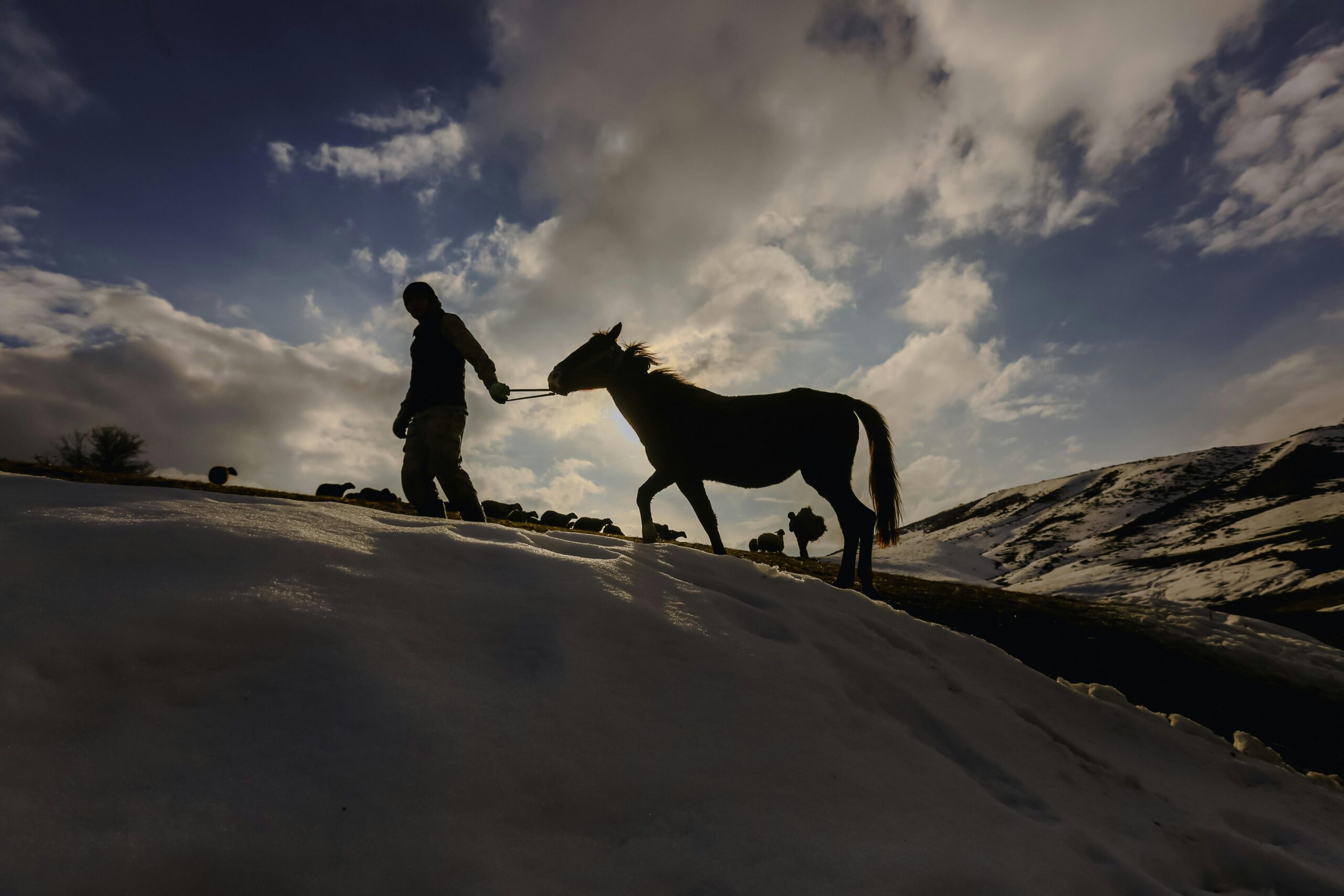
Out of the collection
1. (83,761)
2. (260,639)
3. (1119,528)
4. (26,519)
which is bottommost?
(83,761)

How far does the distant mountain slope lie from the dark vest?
67.5ft

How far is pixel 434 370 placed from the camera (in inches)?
238

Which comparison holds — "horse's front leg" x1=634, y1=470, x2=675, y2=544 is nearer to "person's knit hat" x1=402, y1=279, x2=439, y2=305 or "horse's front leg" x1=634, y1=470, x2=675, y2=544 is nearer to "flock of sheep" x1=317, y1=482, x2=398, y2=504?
"person's knit hat" x1=402, y1=279, x2=439, y2=305

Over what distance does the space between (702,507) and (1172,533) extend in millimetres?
40415

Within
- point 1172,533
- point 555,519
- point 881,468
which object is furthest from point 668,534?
point 1172,533

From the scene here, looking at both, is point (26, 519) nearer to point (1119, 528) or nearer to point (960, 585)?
point (960, 585)

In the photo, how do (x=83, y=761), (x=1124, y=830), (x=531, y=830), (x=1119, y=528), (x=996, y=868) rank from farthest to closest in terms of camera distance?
(x=1119, y=528)
(x=1124, y=830)
(x=996, y=868)
(x=531, y=830)
(x=83, y=761)

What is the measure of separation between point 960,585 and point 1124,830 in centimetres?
1078

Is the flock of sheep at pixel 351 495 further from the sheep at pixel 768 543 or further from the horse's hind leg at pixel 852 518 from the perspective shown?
the sheep at pixel 768 543

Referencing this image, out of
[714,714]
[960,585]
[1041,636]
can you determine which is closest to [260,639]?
[714,714]

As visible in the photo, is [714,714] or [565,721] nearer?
[565,721]

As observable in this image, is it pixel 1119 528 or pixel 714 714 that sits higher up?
pixel 1119 528

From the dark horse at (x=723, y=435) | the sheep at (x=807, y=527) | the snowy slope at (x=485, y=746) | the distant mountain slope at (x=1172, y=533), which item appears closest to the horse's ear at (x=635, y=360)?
the dark horse at (x=723, y=435)

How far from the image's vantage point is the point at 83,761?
1.46 meters
